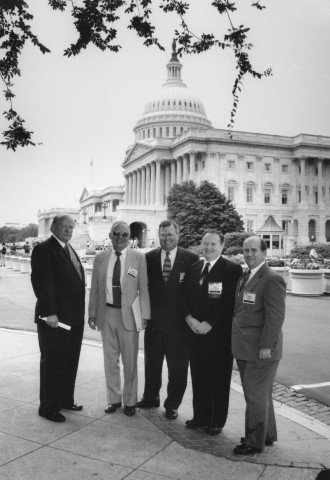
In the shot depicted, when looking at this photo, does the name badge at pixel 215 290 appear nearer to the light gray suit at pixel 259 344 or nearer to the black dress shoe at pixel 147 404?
the light gray suit at pixel 259 344

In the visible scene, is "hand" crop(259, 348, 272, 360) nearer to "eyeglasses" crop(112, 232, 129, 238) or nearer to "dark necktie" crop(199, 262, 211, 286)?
"dark necktie" crop(199, 262, 211, 286)

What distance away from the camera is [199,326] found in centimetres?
610

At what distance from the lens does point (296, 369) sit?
29.6 ft

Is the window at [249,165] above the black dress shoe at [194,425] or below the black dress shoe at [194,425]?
above

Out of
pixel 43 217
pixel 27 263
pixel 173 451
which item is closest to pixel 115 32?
pixel 173 451

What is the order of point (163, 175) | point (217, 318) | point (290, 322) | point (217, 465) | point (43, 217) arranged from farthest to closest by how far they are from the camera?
point (43, 217), point (163, 175), point (290, 322), point (217, 318), point (217, 465)

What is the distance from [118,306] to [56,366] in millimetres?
1059

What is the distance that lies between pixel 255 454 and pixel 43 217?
7037 inches

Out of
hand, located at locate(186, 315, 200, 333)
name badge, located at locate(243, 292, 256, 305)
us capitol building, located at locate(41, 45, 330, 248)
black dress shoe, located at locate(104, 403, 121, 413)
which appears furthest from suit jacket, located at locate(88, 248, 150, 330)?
us capitol building, located at locate(41, 45, 330, 248)

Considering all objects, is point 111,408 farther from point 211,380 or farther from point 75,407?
point 211,380

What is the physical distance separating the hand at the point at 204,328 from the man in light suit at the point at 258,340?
1.57 ft

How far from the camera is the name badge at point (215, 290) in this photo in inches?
238

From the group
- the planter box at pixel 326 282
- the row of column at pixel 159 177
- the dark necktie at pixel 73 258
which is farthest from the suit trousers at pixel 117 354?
the row of column at pixel 159 177

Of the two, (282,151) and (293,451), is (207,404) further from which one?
(282,151)
